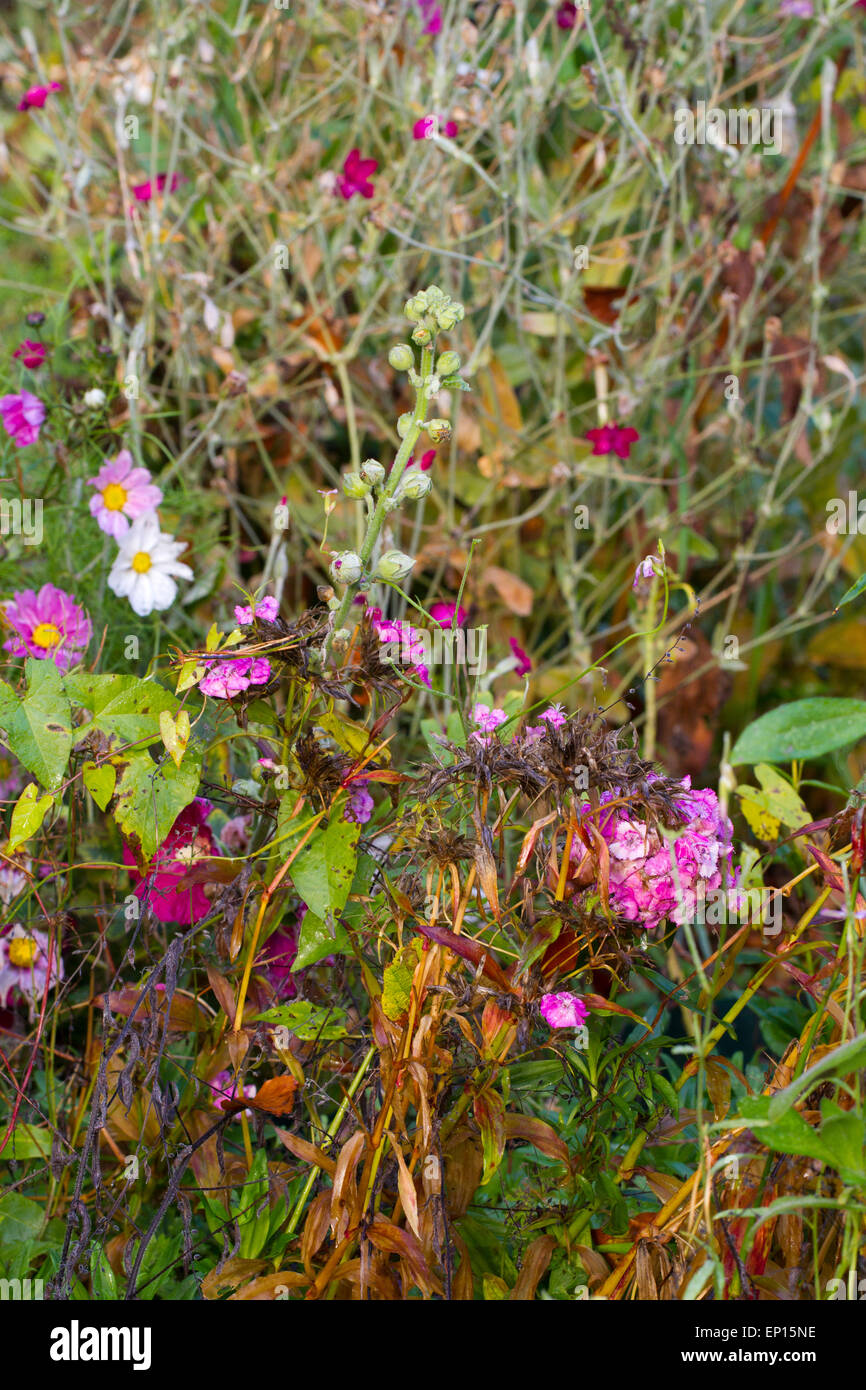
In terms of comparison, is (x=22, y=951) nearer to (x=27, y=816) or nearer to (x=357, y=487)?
(x=27, y=816)

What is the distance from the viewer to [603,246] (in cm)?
150

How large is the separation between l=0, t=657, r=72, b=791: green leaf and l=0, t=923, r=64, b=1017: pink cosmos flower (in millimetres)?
212

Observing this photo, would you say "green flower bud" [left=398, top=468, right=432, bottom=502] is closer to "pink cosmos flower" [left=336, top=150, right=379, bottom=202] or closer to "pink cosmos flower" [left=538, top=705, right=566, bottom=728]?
"pink cosmos flower" [left=538, top=705, right=566, bottom=728]

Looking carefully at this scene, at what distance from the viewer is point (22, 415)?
1081 mm

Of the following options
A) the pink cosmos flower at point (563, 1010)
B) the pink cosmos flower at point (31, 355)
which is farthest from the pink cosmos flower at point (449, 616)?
the pink cosmos flower at point (31, 355)

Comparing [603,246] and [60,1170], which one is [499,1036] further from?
[603,246]

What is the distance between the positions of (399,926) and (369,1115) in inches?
4.6

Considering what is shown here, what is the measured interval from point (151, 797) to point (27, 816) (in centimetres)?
8

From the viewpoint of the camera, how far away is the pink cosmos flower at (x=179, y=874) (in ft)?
2.54

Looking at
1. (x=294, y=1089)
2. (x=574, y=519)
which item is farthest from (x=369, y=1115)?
(x=574, y=519)

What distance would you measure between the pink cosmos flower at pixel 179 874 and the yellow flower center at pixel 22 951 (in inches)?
4.8

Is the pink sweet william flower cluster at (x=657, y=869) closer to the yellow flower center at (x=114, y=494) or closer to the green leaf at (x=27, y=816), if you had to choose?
the green leaf at (x=27, y=816)

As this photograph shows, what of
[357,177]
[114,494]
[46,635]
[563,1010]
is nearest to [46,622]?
[46,635]

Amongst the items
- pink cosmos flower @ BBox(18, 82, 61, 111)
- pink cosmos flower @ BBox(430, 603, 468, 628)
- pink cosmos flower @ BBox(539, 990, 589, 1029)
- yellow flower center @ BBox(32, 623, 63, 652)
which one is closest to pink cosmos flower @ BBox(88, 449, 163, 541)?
yellow flower center @ BBox(32, 623, 63, 652)
